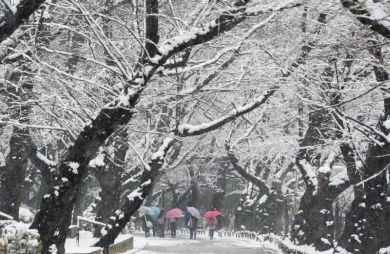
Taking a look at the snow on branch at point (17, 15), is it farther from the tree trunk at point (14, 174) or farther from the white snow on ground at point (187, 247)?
the white snow on ground at point (187, 247)

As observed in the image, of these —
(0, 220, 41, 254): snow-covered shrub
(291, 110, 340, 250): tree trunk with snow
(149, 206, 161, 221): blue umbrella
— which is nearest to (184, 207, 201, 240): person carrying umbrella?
(149, 206, 161, 221): blue umbrella

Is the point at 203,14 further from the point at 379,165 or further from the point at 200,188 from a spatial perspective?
the point at 200,188

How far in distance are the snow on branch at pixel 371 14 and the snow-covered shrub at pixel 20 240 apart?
594 cm

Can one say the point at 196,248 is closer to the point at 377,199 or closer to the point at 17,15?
the point at 377,199

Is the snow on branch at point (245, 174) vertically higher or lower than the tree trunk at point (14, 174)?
higher

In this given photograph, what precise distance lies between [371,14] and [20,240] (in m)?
6.29

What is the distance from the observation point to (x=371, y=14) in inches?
244

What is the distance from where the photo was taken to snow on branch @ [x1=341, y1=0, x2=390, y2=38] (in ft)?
20.0

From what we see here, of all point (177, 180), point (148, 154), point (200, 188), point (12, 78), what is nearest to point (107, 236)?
point (12, 78)

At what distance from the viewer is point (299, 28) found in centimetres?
1128

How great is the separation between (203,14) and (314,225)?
954 cm

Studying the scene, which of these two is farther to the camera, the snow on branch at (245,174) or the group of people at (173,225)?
the group of people at (173,225)

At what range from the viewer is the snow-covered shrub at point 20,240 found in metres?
9.00

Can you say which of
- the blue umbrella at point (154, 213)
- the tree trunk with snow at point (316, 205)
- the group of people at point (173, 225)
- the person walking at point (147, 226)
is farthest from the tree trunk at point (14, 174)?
the blue umbrella at point (154, 213)
